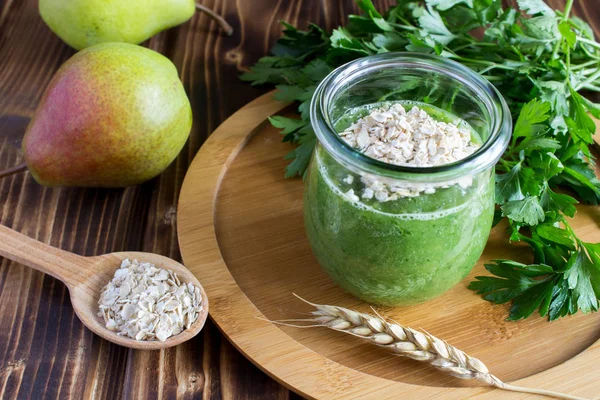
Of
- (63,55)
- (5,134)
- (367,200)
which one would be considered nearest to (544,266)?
(367,200)

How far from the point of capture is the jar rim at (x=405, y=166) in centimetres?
105

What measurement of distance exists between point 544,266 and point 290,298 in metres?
0.49

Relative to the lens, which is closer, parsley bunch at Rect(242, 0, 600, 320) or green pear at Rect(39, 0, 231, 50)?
parsley bunch at Rect(242, 0, 600, 320)

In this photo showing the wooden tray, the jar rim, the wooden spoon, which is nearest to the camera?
the jar rim

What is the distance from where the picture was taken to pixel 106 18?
1701 mm

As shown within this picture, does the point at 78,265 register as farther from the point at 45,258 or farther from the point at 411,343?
the point at 411,343

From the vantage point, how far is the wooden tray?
3.85 feet

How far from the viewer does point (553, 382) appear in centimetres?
117

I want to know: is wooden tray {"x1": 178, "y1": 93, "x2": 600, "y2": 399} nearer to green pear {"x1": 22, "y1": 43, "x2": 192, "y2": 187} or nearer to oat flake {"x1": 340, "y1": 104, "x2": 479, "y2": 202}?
green pear {"x1": 22, "y1": 43, "x2": 192, "y2": 187}

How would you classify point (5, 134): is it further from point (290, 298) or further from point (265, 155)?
point (290, 298)

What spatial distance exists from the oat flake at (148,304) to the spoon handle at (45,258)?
70 millimetres

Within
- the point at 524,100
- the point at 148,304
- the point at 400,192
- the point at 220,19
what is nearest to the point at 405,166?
the point at 400,192

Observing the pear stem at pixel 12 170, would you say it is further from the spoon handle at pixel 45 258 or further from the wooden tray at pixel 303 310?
the wooden tray at pixel 303 310

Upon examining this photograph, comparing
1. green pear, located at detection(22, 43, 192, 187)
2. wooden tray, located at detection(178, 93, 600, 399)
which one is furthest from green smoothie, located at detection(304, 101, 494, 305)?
green pear, located at detection(22, 43, 192, 187)
